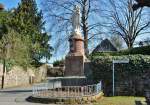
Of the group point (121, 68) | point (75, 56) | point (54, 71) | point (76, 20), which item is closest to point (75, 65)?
point (75, 56)

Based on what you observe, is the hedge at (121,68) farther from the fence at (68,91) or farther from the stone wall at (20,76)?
the stone wall at (20,76)

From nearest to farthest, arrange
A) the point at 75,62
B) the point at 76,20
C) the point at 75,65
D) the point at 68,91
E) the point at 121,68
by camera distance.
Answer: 1. the point at 68,91
2. the point at 121,68
3. the point at 75,65
4. the point at 75,62
5. the point at 76,20

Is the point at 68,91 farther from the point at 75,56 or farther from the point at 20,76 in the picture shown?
the point at 20,76

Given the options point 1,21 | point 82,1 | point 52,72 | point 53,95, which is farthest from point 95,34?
point 53,95

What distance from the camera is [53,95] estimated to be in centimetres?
2353

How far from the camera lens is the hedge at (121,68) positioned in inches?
1072

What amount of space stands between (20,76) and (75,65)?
49.1 ft

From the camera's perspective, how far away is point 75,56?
101 feet

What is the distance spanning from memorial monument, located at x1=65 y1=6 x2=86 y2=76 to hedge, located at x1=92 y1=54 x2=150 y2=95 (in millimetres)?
2240

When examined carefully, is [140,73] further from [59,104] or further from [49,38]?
[49,38]

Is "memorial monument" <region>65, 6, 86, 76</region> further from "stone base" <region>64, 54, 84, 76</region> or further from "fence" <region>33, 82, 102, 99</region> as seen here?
"fence" <region>33, 82, 102, 99</region>

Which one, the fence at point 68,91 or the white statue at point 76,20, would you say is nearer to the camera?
the fence at point 68,91

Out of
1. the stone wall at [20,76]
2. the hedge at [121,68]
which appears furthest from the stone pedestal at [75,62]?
the stone wall at [20,76]

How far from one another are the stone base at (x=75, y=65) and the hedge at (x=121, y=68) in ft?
7.12
